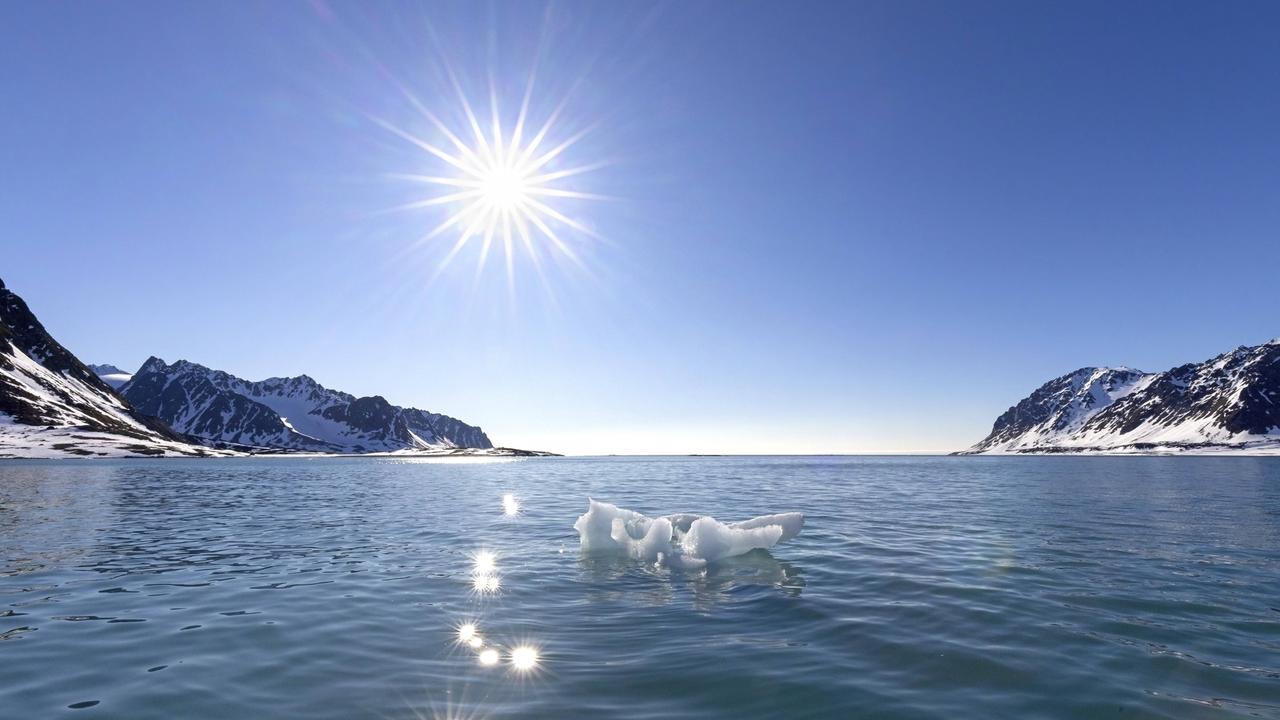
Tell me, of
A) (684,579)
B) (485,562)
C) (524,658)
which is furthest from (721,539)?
(524,658)

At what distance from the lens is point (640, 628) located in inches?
444

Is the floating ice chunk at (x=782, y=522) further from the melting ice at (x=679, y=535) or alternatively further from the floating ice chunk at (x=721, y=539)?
the floating ice chunk at (x=721, y=539)

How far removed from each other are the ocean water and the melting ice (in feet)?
2.54

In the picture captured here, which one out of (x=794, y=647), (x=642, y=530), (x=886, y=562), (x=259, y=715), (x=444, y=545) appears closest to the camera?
(x=259, y=715)

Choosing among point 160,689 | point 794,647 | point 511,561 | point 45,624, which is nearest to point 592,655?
point 794,647

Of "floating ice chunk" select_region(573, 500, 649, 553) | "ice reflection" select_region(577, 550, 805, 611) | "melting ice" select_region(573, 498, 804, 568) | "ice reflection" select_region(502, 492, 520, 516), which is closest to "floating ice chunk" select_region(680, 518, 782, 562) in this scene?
"melting ice" select_region(573, 498, 804, 568)

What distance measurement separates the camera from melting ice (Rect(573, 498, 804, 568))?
58.8 ft

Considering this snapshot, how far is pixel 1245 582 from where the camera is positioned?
1525 centimetres

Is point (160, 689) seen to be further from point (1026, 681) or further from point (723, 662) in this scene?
point (1026, 681)

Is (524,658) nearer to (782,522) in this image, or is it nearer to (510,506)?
(782,522)

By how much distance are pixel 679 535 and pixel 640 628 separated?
31.6 ft

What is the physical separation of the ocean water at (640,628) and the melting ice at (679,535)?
30.5 inches

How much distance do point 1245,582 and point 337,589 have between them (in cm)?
2308

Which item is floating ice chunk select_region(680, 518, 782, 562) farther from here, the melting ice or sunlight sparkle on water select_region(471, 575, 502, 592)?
sunlight sparkle on water select_region(471, 575, 502, 592)
